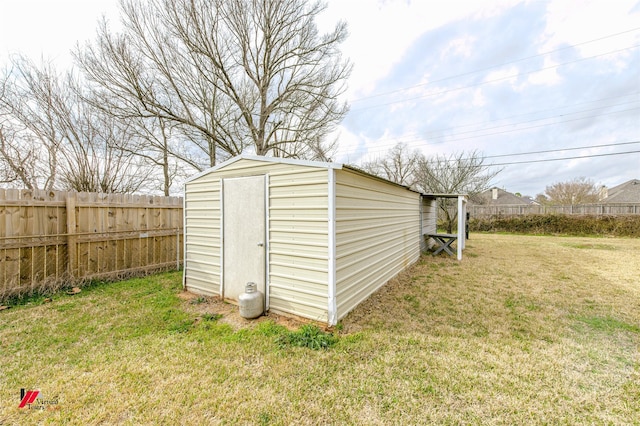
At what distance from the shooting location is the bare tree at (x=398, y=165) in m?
18.3

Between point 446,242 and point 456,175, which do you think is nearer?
point 446,242

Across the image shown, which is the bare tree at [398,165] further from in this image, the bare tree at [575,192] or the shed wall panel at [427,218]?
the bare tree at [575,192]

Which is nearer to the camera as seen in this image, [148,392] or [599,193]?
[148,392]

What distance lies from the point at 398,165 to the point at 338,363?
18509 millimetres

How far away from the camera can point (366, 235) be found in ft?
13.5

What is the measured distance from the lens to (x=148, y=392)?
6.53 feet

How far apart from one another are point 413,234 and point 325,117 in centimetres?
510

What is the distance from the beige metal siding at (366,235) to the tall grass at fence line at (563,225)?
484 inches

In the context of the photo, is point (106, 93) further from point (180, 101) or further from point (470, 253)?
point (470, 253)

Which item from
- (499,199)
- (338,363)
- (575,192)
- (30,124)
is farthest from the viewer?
(499,199)

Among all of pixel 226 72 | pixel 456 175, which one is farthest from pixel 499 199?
pixel 226 72

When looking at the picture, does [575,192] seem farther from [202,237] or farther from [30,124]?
[30,124]

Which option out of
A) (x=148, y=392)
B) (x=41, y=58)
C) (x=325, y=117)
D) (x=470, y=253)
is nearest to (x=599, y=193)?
(x=470, y=253)

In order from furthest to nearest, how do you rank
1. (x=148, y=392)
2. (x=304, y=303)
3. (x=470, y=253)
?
(x=470, y=253), (x=304, y=303), (x=148, y=392)
